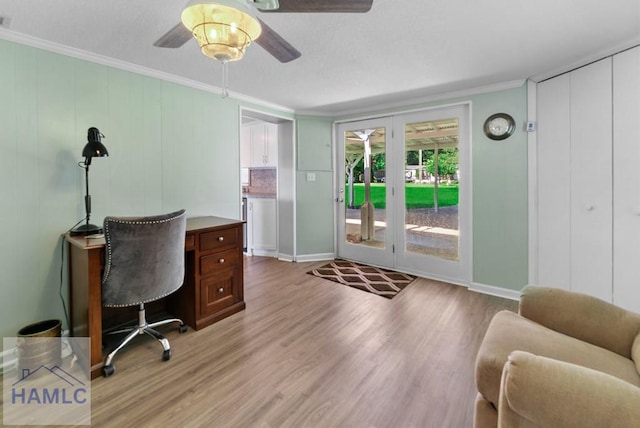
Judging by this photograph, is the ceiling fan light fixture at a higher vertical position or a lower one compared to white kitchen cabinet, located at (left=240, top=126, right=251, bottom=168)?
lower

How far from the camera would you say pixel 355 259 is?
14.6 feet

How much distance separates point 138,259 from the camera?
187 cm

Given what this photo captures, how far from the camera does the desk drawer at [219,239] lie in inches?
96.2

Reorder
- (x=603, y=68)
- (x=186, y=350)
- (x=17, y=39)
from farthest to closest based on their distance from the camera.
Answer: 1. (x=603, y=68)
2. (x=186, y=350)
3. (x=17, y=39)

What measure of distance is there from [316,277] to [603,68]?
3.38 meters

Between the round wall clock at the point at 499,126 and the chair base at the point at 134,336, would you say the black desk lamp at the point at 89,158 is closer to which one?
the chair base at the point at 134,336

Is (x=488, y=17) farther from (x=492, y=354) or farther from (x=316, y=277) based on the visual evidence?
(x=316, y=277)

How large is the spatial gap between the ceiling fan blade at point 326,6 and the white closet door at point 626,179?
90.6 inches

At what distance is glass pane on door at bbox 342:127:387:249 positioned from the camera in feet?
13.5

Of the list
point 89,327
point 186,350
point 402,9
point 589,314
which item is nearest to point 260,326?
point 186,350

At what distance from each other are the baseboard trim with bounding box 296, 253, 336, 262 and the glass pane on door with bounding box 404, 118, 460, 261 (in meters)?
1.24

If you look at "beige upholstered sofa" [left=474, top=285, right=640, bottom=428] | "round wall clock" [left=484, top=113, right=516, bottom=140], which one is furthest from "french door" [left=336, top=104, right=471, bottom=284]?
"beige upholstered sofa" [left=474, top=285, right=640, bottom=428]

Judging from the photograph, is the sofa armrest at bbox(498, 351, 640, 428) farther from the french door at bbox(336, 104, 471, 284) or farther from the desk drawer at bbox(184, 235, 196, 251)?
the french door at bbox(336, 104, 471, 284)

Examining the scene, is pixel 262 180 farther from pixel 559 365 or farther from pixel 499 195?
pixel 559 365
